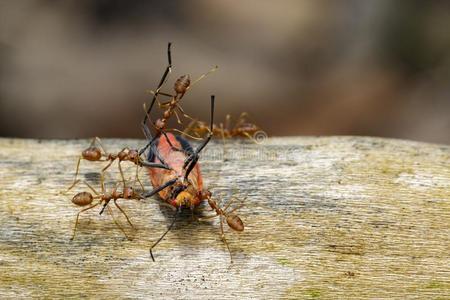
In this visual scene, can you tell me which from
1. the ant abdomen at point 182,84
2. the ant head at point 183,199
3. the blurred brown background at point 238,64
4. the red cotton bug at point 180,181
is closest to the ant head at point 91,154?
the red cotton bug at point 180,181

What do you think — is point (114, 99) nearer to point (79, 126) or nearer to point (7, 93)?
point (79, 126)

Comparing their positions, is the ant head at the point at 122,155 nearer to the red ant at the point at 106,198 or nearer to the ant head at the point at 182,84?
the red ant at the point at 106,198

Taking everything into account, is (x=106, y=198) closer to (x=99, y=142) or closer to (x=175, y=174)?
(x=175, y=174)

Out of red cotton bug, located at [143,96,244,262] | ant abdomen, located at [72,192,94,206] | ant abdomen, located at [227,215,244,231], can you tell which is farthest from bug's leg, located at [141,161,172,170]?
ant abdomen, located at [227,215,244,231]

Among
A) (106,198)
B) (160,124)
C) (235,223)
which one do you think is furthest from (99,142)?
(235,223)

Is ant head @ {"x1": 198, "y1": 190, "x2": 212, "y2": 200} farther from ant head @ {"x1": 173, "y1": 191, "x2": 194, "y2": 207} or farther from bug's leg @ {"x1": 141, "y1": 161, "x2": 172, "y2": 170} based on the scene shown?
bug's leg @ {"x1": 141, "y1": 161, "x2": 172, "y2": 170}

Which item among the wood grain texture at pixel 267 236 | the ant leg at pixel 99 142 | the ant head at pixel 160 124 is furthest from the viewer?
the ant leg at pixel 99 142
